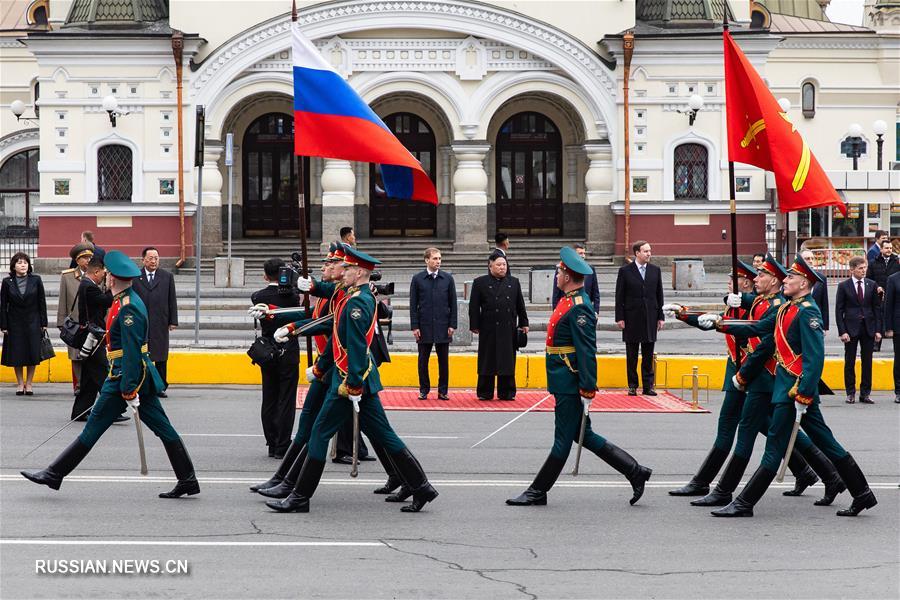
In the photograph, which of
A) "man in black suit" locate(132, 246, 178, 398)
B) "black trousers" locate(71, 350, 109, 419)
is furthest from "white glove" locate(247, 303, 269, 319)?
"man in black suit" locate(132, 246, 178, 398)

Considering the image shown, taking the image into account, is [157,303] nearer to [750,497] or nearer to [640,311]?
[640,311]

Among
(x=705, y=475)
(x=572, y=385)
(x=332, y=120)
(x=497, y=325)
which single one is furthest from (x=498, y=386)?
(x=572, y=385)

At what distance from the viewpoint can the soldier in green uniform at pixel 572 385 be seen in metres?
9.98

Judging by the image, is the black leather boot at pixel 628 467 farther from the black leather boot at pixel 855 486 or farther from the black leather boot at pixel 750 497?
the black leather boot at pixel 855 486

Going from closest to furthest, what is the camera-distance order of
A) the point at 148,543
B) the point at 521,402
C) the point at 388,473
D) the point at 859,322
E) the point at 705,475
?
the point at 148,543 < the point at 388,473 < the point at 705,475 < the point at 521,402 < the point at 859,322

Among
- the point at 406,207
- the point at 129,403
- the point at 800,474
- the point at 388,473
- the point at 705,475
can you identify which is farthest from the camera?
the point at 406,207

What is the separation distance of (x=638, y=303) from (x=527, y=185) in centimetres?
2179

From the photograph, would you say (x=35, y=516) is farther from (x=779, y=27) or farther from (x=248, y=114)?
(x=779, y=27)

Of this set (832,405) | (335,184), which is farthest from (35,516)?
(335,184)

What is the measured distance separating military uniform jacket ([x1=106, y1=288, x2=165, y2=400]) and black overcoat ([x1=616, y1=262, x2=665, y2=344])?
777cm

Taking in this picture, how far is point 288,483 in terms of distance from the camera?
10141mm

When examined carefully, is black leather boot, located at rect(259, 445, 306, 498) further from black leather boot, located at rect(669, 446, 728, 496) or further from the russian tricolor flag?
black leather boot, located at rect(669, 446, 728, 496)

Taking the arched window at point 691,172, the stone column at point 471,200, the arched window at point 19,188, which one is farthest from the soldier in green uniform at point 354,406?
the arched window at point 19,188

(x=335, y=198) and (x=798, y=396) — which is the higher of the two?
(x=335, y=198)
